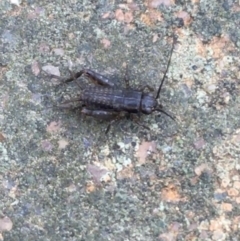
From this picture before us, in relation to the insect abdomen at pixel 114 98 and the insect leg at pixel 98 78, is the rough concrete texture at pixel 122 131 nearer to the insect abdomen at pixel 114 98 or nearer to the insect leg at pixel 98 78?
the insect leg at pixel 98 78

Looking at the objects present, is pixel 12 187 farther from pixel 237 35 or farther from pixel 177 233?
pixel 237 35

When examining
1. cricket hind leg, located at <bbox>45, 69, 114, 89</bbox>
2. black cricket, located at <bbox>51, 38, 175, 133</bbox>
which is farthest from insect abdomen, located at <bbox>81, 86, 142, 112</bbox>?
cricket hind leg, located at <bbox>45, 69, 114, 89</bbox>

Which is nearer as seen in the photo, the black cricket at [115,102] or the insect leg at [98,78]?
the black cricket at [115,102]

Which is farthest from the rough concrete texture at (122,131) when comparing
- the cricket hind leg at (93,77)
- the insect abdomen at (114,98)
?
the insect abdomen at (114,98)

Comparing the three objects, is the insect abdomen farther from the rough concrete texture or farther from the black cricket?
the rough concrete texture

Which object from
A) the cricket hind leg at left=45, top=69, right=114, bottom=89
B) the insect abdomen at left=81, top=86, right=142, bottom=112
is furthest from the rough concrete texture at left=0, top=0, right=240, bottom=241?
the insect abdomen at left=81, top=86, right=142, bottom=112

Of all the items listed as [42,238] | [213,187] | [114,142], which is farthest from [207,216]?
[42,238]

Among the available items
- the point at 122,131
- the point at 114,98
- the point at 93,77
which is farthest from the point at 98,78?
the point at 122,131

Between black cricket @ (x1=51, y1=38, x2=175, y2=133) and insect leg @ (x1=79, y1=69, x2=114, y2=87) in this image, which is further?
insect leg @ (x1=79, y1=69, x2=114, y2=87)

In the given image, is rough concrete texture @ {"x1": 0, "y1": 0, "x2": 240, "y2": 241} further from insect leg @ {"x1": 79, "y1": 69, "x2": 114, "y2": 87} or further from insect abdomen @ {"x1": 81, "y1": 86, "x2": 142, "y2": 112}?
insect abdomen @ {"x1": 81, "y1": 86, "x2": 142, "y2": 112}
